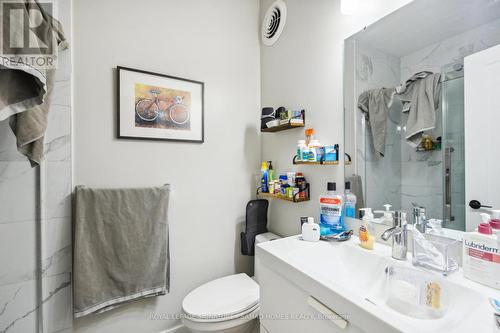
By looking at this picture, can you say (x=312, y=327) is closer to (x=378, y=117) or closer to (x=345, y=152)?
(x=345, y=152)

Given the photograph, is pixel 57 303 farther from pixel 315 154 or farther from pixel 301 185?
pixel 315 154

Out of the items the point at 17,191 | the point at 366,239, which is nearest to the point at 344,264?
the point at 366,239

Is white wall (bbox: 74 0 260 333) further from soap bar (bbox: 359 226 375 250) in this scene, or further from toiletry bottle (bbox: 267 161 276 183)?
soap bar (bbox: 359 226 375 250)

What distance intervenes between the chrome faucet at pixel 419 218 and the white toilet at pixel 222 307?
2.87 ft

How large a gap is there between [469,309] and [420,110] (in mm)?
688

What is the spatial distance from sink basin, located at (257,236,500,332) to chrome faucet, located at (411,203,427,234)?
5.4 inches

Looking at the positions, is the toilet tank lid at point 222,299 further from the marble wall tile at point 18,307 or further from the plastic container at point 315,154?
the plastic container at point 315,154

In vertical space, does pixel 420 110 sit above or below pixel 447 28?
below

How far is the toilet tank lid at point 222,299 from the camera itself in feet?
3.56

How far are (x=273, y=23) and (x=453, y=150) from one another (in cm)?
147

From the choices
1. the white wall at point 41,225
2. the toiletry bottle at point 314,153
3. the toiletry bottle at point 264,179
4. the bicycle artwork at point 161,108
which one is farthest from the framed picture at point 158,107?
the toiletry bottle at point 314,153

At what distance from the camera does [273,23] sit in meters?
1.65

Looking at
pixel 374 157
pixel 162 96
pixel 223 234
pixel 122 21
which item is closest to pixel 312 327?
pixel 374 157

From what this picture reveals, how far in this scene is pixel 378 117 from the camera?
3.40 ft
